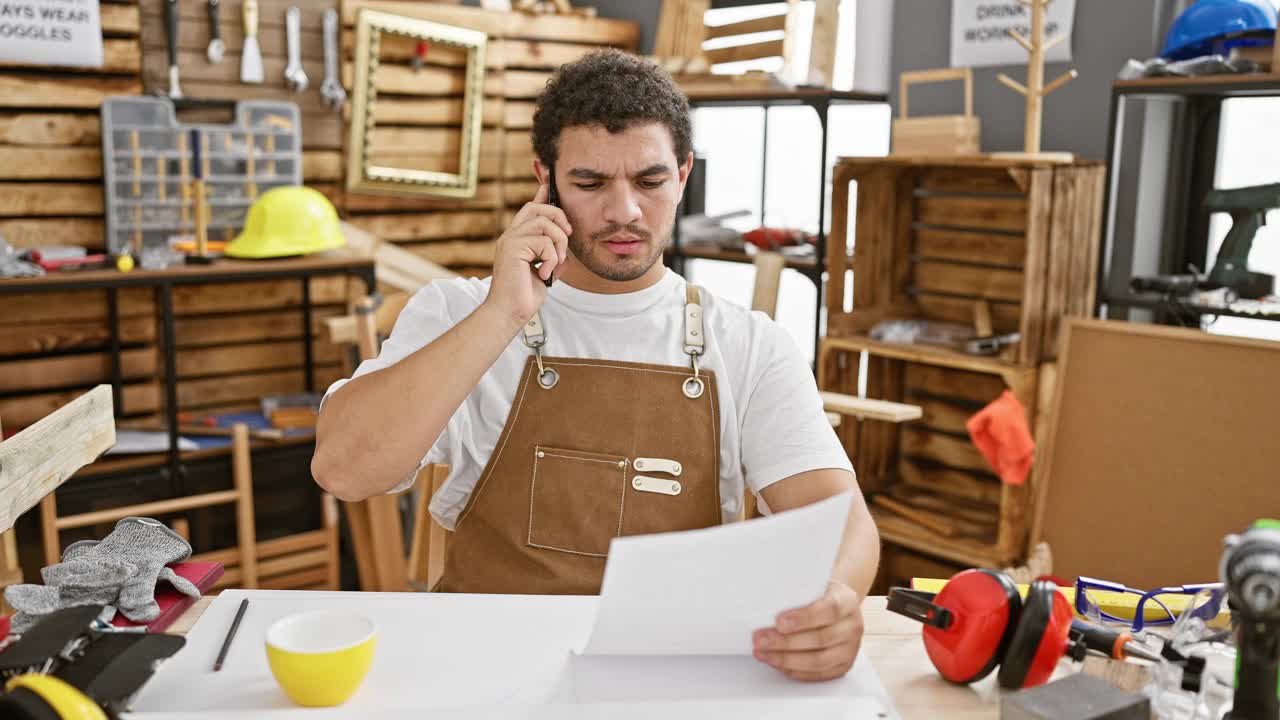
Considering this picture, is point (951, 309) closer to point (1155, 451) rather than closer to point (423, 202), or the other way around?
point (1155, 451)

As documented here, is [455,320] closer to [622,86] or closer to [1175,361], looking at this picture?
[622,86]

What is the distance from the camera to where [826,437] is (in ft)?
5.72

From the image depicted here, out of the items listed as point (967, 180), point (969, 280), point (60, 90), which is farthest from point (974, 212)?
point (60, 90)

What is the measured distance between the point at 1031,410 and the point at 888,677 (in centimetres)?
220

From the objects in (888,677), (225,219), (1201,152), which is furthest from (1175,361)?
(225,219)

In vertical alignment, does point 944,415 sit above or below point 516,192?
below

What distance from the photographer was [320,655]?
105cm

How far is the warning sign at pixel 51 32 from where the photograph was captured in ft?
12.5

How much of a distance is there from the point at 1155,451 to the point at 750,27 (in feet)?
7.51

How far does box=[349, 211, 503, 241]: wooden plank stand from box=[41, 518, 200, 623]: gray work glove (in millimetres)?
3399

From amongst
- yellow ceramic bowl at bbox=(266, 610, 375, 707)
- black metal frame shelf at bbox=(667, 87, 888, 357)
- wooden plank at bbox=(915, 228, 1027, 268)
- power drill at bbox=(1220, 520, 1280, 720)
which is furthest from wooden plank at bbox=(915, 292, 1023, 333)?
yellow ceramic bowl at bbox=(266, 610, 375, 707)

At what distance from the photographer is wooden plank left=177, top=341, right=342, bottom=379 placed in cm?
435

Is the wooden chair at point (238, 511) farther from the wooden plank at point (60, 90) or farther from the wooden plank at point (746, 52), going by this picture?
the wooden plank at point (746, 52)

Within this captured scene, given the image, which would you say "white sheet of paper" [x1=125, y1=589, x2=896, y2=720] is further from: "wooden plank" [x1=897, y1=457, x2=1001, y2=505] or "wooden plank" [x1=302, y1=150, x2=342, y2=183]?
"wooden plank" [x1=302, y1=150, x2=342, y2=183]
